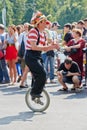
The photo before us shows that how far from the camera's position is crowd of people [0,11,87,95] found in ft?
29.3

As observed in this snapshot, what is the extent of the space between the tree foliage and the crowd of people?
204 ft

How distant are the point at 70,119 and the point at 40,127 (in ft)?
2.62

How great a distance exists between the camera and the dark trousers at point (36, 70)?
8922mm

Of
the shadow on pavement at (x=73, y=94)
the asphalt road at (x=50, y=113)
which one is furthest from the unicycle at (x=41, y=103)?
the shadow on pavement at (x=73, y=94)

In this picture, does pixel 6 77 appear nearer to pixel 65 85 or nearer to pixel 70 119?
pixel 65 85

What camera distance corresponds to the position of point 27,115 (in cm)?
881

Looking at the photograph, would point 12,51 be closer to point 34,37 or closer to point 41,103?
point 41,103

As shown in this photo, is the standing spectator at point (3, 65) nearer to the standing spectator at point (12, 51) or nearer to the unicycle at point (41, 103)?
the standing spectator at point (12, 51)

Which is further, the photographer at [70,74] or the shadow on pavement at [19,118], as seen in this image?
the photographer at [70,74]

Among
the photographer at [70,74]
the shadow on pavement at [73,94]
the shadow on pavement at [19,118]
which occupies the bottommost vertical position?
the shadow on pavement at [19,118]

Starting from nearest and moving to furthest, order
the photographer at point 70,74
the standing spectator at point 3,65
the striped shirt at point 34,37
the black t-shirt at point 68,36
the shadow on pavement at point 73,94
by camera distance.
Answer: the striped shirt at point 34,37
the shadow on pavement at point 73,94
the photographer at point 70,74
the black t-shirt at point 68,36
the standing spectator at point 3,65

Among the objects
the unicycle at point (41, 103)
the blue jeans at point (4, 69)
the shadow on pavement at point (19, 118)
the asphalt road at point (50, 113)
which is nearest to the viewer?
the asphalt road at point (50, 113)

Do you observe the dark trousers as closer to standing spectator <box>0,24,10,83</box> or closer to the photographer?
the photographer

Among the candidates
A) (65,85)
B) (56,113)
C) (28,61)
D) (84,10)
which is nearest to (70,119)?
(56,113)
